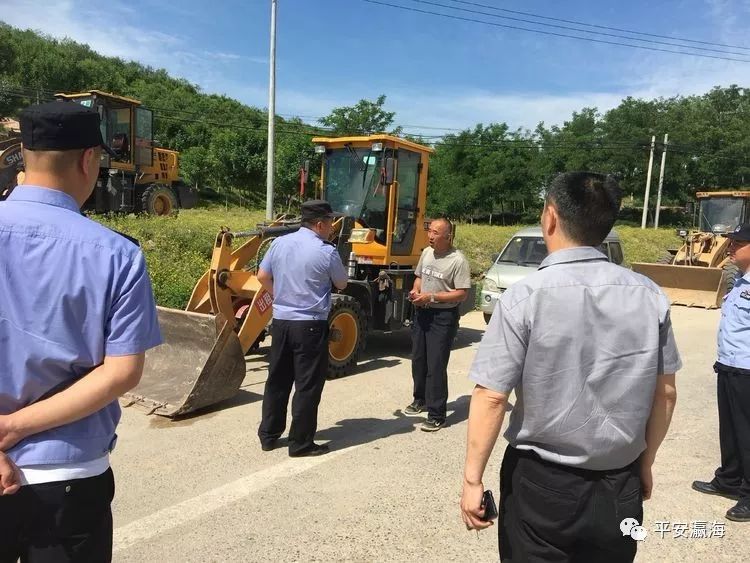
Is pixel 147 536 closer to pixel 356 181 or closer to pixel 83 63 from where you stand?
pixel 356 181

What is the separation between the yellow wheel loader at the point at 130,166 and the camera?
49.3ft

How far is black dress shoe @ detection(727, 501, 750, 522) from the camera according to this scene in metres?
3.67

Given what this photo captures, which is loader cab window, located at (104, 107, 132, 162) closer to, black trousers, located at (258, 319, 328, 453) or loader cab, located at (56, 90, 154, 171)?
loader cab, located at (56, 90, 154, 171)

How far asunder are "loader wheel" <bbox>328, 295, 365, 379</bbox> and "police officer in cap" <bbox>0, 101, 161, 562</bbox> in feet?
16.6

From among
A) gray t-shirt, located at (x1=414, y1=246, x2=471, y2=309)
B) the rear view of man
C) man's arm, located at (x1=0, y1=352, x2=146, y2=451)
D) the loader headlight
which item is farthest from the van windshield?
man's arm, located at (x1=0, y1=352, x2=146, y2=451)

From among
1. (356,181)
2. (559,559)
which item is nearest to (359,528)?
(559,559)

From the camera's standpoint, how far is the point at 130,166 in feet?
52.8

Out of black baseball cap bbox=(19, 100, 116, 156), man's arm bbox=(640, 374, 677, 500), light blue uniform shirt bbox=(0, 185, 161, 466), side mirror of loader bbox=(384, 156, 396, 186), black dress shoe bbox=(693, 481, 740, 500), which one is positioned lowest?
black dress shoe bbox=(693, 481, 740, 500)

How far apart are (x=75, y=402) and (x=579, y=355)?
4.96ft

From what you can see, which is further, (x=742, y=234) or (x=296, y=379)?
(x=296, y=379)

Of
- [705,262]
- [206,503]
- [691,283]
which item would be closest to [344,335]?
[206,503]

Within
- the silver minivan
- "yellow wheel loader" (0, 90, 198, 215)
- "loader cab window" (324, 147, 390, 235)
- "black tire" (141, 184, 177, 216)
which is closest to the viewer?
"loader cab window" (324, 147, 390, 235)

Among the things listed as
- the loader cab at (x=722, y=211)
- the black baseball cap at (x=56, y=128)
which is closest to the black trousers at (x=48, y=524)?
the black baseball cap at (x=56, y=128)

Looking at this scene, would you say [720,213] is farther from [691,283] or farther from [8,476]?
[8,476]
